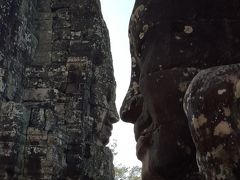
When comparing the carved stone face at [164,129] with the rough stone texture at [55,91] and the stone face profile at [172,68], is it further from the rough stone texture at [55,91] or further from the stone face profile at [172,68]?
the rough stone texture at [55,91]

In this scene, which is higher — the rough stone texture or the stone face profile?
the rough stone texture

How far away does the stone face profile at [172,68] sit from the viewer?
7.19 feet

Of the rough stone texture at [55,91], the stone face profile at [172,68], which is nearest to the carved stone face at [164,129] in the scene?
the stone face profile at [172,68]

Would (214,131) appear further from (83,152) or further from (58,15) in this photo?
(58,15)

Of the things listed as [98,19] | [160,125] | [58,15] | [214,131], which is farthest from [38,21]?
[214,131]

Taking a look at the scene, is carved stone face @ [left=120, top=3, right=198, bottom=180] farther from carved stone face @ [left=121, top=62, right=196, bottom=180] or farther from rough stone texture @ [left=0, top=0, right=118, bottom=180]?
rough stone texture @ [left=0, top=0, right=118, bottom=180]

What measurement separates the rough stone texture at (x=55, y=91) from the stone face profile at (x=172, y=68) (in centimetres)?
403

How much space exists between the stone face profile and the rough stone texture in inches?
159

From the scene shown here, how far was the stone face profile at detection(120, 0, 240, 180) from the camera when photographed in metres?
2.19

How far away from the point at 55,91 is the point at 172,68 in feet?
16.8

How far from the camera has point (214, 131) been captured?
1.73 m

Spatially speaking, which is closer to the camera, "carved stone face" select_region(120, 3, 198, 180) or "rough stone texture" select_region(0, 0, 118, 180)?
"carved stone face" select_region(120, 3, 198, 180)

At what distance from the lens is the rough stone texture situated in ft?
21.1

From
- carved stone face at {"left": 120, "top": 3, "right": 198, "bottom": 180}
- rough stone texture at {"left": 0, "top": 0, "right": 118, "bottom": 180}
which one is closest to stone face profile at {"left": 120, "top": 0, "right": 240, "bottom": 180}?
carved stone face at {"left": 120, "top": 3, "right": 198, "bottom": 180}
